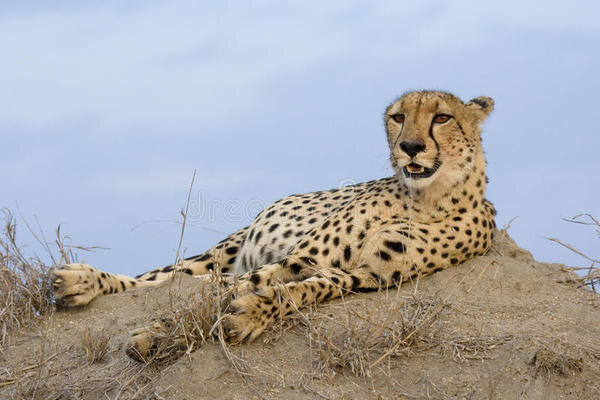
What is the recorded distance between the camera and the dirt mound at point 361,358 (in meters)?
3.39

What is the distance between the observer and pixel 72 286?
4.71m

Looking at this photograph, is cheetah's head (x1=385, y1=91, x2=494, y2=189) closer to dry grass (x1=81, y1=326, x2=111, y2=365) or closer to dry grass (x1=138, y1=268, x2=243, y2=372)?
dry grass (x1=138, y1=268, x2=243, y2=372)

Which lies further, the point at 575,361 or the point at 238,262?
the point at 238,262

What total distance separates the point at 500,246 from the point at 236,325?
274 centimetres

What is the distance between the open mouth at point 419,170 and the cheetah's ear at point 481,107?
555 millimetres

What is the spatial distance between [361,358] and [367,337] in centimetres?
12

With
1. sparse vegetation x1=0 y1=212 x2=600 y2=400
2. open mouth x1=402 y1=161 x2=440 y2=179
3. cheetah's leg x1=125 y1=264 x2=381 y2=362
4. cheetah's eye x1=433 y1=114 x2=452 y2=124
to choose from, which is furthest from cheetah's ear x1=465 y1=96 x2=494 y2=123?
cheetah's leg x1=125 y1=264 x2=381 y2=362

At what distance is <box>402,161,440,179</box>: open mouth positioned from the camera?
14.7 feet

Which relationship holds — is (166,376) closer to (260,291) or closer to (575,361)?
(260,291)

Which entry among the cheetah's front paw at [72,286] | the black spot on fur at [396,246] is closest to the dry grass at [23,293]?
the cheetah's front paw at [72,286]

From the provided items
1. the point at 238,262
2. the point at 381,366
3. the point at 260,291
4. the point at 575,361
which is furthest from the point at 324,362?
Answer: the point at 238,262

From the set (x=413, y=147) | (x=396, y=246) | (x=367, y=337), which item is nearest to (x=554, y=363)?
(x=367, y=337)

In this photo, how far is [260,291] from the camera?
149 inches

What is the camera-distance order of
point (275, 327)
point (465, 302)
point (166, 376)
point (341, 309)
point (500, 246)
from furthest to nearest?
point (500, 246) → point (465, 302) → point (341, 309) → point (275, 327) → point (166, 376)
